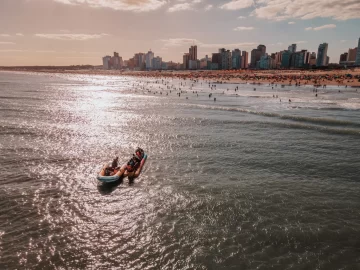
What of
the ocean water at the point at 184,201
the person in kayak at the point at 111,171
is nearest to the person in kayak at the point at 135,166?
the person in kayak at the point at 111,171

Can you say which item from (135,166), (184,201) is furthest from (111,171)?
(184,201)

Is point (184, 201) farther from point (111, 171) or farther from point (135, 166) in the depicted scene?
point (111, 171)

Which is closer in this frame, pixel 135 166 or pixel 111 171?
pixel 111 171

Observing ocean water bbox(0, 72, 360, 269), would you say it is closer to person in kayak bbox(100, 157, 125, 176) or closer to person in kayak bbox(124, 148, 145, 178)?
person in kayak bbox(124, 148, 145, 178)

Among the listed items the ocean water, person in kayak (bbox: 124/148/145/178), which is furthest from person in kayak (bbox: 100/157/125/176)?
the ocean water

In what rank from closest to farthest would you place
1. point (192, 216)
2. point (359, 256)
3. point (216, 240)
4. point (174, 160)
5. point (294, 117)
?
point (359, 256), point (216, 240), point (192, 216), point (174, 160), point (294, 117)

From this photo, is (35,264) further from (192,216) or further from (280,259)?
(280,259)

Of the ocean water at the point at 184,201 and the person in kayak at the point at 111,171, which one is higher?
the person in kayak at the point at 111,171

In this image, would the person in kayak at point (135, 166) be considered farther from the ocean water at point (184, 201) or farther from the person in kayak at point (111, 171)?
the ocean water at point (184, 201)

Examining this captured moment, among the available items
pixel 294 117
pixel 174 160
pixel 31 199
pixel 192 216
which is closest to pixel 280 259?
pixel 192 216
